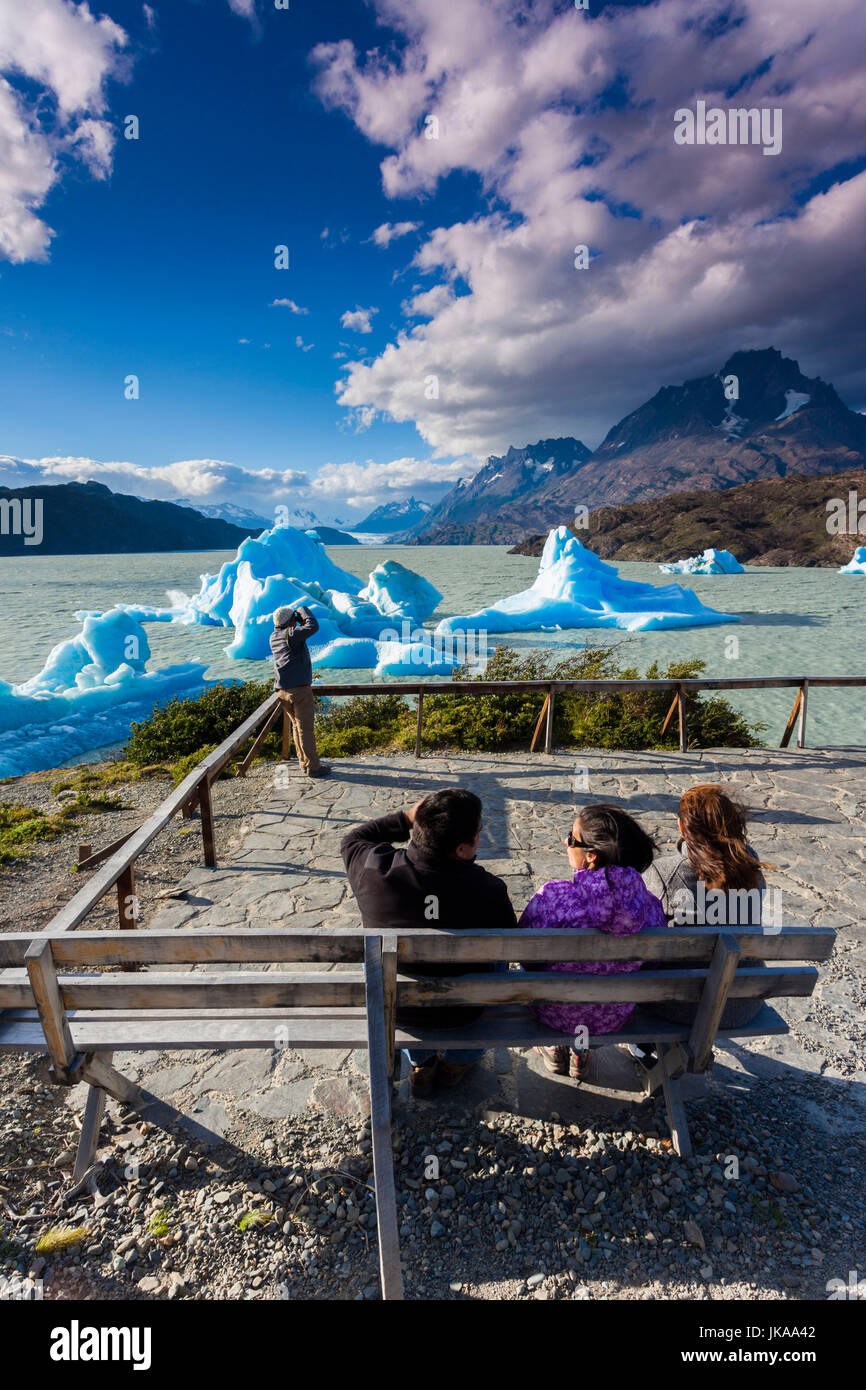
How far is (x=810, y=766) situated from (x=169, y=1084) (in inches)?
272

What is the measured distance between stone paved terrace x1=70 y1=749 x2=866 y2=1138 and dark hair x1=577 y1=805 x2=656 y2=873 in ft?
3.67

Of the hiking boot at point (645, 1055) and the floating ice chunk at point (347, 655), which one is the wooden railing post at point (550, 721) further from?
the floating ice chunk at point (347, 655)

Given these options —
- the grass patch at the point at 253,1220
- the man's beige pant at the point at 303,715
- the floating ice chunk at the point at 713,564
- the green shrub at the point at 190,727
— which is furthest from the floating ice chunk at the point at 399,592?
the floating ice chunk at the point at 713,564

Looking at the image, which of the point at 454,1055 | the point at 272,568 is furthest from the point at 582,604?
the point at 454,1055

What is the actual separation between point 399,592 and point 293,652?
78.9 feet

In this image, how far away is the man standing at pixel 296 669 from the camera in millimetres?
6375

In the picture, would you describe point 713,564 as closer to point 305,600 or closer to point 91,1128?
point 305,600

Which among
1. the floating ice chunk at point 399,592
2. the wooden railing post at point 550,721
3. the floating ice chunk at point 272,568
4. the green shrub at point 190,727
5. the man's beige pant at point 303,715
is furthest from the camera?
the floating ice chunk at point 399,592
